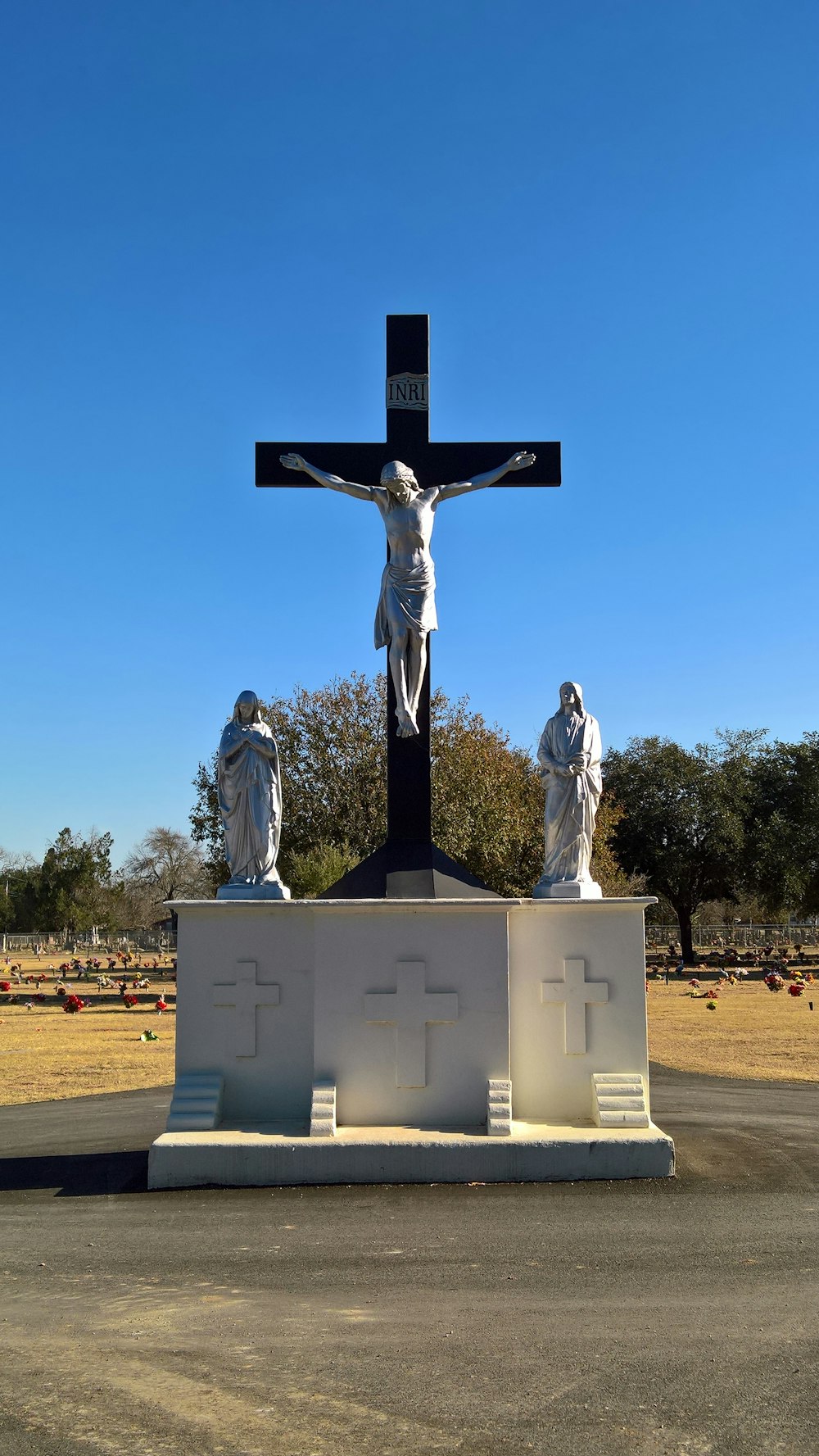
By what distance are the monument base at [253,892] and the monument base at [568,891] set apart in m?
1.82

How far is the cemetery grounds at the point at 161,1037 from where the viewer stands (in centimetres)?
1312

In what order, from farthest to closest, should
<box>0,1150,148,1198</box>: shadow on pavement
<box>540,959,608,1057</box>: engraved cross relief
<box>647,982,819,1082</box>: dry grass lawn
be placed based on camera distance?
<box>647,982,819,1082</box>: dry grass lawn < <box>540,959,608,1057</box>: engraved cross relief < <box>0,1150,148,1198</box>: shadow on pavement

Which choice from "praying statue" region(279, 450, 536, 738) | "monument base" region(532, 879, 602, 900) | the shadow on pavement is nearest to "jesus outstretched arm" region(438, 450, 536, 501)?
"praying statue" region(279, 450, 536, 738)

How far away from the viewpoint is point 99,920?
58594 millimetres

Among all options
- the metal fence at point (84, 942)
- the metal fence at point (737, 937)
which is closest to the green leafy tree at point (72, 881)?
the metal fence at point (84, 942)

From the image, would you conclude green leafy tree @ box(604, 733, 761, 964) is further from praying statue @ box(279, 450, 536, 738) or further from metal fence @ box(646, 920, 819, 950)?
praying statue @ box(279, 450, 536, 738)

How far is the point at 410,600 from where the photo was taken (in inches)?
346

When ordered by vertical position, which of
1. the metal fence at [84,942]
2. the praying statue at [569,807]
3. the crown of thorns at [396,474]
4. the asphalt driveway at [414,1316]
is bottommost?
the metal fence at [84,942]

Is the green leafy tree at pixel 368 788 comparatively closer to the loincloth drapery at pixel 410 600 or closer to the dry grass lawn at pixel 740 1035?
the dry grass lawn at pixel 740 1035

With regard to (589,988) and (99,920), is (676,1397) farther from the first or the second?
(99,920)

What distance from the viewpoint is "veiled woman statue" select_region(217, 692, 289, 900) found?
27.7 feet

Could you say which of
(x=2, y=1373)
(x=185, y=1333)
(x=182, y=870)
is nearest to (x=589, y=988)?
(x=185, y=1333)

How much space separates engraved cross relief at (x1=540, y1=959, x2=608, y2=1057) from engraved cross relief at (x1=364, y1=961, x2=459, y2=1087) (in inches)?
30.0

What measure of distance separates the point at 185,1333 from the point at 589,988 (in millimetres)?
4072
